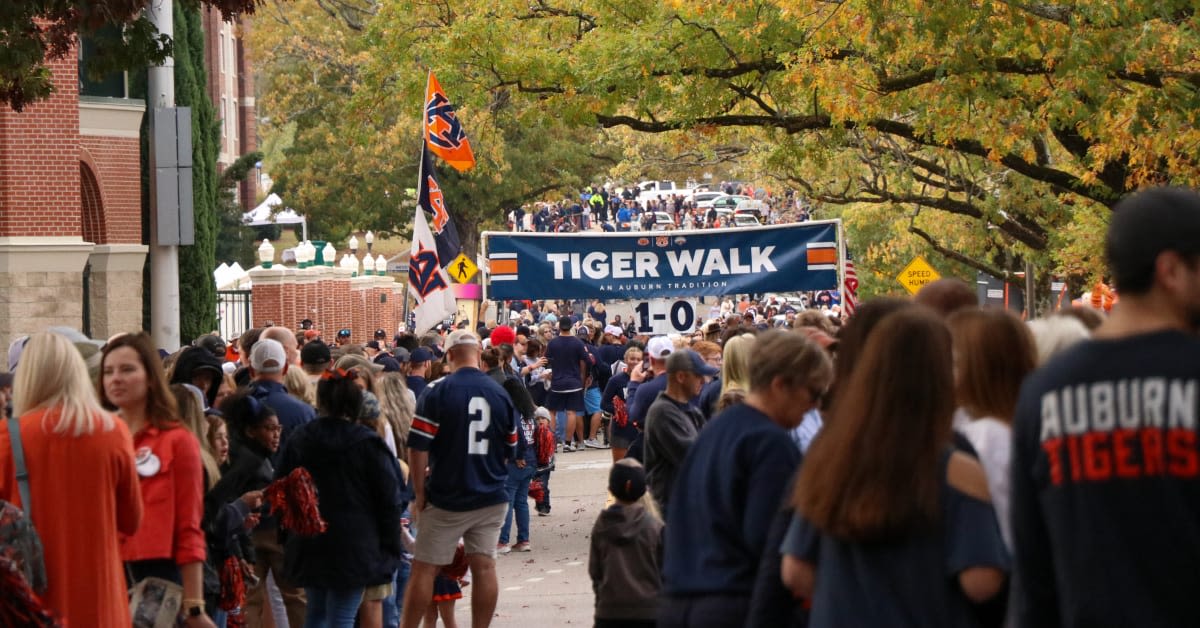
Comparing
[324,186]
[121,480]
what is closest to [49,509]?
[121,480]

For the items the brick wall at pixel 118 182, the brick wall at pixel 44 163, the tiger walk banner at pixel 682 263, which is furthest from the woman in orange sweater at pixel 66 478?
the brick wall at pixel 118 182

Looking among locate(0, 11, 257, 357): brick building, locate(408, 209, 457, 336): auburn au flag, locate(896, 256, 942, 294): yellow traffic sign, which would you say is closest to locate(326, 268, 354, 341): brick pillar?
locate(0, 11, 257, 357): brick building

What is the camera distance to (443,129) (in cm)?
1894

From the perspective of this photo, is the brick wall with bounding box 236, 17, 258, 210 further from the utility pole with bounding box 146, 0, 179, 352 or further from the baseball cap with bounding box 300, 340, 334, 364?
the baseball cap with bounding box 300, 340, 334, 364

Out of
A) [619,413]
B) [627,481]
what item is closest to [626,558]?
[627,481]

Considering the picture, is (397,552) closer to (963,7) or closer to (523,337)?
(963,7)

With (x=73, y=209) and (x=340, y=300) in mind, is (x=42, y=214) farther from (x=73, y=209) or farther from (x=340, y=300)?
(x=340, y=300)

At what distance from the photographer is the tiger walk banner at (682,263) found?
64.7 feet

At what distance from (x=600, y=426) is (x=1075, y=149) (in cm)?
1091

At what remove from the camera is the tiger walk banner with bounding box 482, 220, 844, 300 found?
64.7 ft

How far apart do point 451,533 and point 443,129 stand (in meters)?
9.50

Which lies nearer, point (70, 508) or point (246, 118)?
point (70, 508)

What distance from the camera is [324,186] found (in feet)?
174

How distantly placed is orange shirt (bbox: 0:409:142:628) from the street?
17.6 ft
